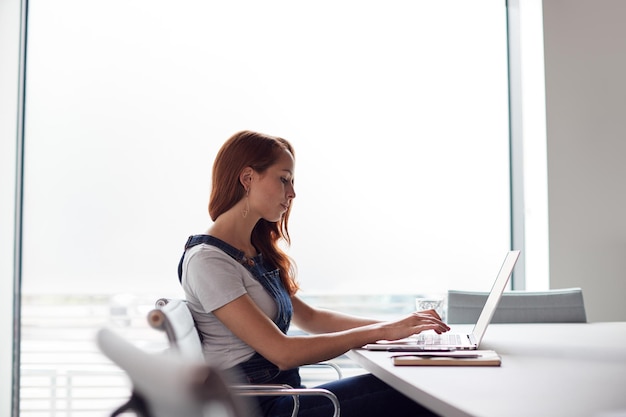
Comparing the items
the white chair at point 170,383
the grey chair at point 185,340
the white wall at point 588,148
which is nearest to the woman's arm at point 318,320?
the grey chair at point 185,340

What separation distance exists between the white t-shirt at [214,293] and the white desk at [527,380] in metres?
0.33

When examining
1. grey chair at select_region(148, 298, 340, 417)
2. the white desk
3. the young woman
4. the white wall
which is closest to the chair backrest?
grey chair at select_region(148, 298, 340, 417)

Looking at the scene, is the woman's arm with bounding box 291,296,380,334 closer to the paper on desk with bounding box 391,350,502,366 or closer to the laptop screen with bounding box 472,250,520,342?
the laptop screen with bounding box 472,250,520,342

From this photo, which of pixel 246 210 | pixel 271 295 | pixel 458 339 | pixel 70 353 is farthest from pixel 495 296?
pixel 70 353

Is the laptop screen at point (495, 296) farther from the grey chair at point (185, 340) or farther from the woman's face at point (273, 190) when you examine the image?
the woman's face at point (273, 190)

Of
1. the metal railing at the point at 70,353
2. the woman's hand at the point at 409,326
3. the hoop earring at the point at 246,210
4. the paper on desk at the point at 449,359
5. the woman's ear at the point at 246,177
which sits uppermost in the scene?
the woman's ear at the point at 246,177

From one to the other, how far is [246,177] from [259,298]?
36 centimetres

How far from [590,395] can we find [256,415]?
92cm

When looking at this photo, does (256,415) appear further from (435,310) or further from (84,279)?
(84,279)

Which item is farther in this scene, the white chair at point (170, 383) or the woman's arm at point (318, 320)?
the woman's arm at point (318, 320)

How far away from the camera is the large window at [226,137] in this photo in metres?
3.95

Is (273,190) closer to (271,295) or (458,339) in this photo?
(271,295)

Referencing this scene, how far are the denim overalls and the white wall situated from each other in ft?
7.10

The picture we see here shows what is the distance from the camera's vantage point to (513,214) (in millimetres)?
4246
